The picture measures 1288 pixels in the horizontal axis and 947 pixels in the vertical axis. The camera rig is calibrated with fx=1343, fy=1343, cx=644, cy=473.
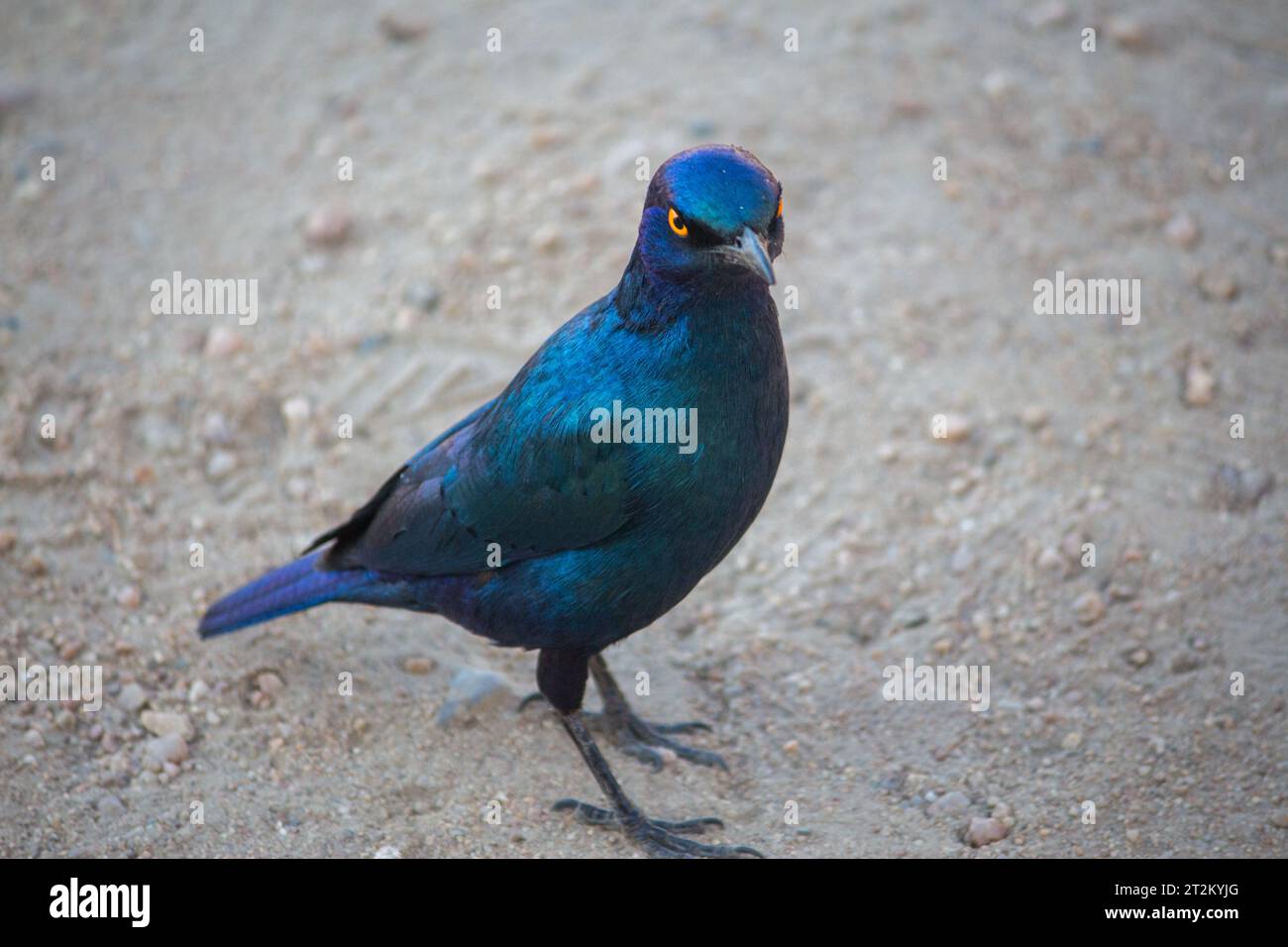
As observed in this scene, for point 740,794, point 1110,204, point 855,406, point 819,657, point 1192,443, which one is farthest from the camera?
point 1110,204

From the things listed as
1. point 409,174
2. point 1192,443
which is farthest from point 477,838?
point 409,174

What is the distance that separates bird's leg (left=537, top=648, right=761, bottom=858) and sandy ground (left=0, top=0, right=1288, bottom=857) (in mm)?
104

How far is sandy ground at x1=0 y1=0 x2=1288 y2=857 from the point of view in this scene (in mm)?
4668

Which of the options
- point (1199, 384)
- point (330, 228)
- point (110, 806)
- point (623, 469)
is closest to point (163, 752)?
point (110, 806)

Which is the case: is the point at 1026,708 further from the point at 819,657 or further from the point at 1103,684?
the point at 819,657

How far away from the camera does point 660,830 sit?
4570 mm

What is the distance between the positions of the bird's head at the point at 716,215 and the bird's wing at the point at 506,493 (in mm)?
560

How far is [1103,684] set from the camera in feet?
16.2

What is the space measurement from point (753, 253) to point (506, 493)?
121cm

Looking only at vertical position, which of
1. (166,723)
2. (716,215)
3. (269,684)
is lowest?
(166,723)

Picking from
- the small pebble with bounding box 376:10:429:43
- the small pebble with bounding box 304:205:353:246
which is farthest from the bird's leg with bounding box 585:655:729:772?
the small pebble with bounding box 376:10:429:43

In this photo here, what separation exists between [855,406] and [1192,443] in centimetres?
146

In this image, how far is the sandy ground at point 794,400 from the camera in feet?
15.3

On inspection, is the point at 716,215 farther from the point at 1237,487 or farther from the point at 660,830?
the point at 1237,487
